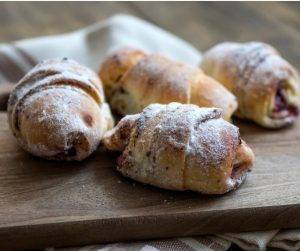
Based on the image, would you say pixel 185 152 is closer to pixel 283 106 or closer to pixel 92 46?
pixel 283 106

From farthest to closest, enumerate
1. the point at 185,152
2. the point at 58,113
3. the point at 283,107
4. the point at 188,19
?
the point at 188,19, the point at 283,107, the point at 58,113, the point at 185,152

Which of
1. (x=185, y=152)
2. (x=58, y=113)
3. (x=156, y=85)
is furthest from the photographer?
(x=156, y=85)

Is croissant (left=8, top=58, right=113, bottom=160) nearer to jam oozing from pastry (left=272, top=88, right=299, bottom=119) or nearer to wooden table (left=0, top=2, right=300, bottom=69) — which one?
jam oozing from pastry (left=272, top=88, right=299, bottom=119)

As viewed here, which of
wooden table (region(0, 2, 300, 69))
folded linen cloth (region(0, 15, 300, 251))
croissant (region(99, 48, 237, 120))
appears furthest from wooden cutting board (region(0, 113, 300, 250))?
wooden table (region(0, 2, 300, 69))

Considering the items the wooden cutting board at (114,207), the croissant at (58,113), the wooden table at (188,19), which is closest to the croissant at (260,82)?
the wooden cutting board at (114,207)

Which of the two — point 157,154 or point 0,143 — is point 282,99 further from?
point 0,143

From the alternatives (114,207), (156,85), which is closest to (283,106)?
(156,85)

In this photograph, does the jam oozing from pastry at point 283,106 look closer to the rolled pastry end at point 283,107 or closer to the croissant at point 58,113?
the rolled pastry end at point 283,107
